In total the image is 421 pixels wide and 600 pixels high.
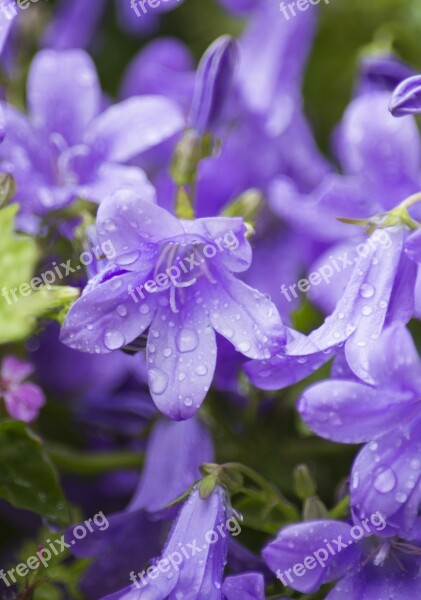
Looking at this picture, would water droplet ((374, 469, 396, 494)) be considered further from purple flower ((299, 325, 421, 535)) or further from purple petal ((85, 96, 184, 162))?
purple petal ((85, 96, 184, 162))

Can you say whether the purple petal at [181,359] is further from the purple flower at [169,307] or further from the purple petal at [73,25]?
the purple petal at [73,25]

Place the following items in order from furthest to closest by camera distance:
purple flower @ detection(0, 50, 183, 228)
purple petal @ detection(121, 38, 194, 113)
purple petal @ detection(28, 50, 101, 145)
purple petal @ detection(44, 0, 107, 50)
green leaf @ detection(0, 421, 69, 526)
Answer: purple petal @ detection(44, 0, 107, 50)
purple petal @ detection(121, 38, 194, 113)
purple petal @ detection(28, 50, 101, 145)
purple flower @ detection(0, 50, 183, 228)
green leaf @ detection(0, 421, 69, 526)

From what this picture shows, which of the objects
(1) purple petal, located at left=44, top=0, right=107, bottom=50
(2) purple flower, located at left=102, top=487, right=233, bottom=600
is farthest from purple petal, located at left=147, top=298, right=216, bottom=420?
(1) purple petal, located at left=44, top=0, right=107, bottom=50

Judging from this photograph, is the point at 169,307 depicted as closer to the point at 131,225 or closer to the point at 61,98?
the point at 131,225

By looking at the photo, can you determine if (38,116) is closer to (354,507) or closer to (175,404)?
(175,404)

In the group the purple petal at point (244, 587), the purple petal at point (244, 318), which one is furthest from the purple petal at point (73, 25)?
the purple petal at point (244, 587)

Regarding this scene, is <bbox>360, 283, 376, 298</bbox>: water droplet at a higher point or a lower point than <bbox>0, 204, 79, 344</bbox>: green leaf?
lower
